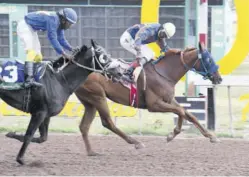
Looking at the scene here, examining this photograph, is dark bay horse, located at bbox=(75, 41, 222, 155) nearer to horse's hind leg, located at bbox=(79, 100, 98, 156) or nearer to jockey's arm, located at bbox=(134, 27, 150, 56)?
horse's hind leg, located at bbox=(79, 100, 98, 156)

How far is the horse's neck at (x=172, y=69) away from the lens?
32.0ft

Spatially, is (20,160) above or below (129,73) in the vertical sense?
below

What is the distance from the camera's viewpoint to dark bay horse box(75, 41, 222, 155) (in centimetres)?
948

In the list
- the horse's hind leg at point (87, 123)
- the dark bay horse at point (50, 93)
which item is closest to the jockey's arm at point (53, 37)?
the dark bay horse at point (50, 93)

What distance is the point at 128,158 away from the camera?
8.93 m

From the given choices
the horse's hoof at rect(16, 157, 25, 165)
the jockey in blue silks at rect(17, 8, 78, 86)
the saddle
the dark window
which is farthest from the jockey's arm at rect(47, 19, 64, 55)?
the dark window

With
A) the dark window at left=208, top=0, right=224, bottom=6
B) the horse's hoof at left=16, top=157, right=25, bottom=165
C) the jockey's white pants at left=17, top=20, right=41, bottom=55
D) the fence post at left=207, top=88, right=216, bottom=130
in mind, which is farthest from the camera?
the dark window at left=208, top=0, right=224, bottom=6

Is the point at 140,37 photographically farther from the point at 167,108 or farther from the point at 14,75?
the point at 14,75

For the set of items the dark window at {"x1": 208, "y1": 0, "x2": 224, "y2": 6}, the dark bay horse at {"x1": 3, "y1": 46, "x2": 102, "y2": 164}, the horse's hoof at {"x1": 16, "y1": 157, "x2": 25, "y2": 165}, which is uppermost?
the dark window at {"x1": 208, "y1": 0, "x2": 224, "y2": 6}

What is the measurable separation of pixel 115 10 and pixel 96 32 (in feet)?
2.15

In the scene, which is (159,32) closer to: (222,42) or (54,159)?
(54,159)

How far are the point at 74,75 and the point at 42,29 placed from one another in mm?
796

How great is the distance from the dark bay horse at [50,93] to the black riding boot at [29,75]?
0.26ft

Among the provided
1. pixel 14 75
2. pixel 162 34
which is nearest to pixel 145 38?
pixel 162 34
